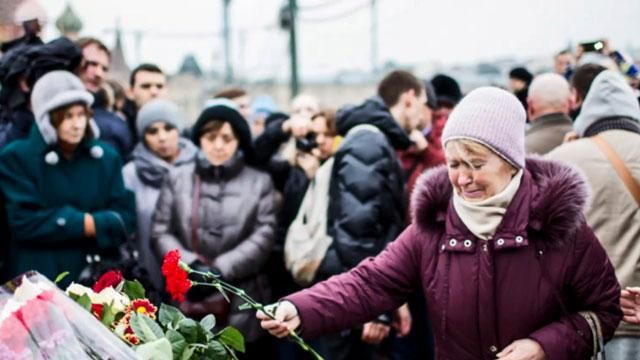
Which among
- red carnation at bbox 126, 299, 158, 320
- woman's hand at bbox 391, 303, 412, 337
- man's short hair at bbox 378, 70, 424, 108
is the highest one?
man's short hair at bbox 378, 70, 424, 108

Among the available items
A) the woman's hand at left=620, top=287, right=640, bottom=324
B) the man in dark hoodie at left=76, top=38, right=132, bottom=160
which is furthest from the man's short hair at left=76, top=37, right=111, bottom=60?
the woman's hand at left=620, top=287, right=640, bottom=324

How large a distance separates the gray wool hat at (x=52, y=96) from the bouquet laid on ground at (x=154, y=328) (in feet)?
8.68

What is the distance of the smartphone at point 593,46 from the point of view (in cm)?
707

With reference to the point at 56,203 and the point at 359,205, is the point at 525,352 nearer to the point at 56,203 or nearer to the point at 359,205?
the point at 359,205

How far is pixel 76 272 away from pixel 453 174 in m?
2.87

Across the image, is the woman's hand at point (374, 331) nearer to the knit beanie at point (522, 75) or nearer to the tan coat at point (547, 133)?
the tan coat at point (547, 133)

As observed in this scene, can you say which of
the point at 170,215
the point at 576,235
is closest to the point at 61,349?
the point at 576,235

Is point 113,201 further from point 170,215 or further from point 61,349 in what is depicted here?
point 61,349

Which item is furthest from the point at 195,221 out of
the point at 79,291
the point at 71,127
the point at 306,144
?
the point at 79,291

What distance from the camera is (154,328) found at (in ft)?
Answer: 10.1

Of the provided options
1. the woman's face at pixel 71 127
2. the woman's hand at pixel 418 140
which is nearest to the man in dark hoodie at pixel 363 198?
the woman's hand at pixel 418 140

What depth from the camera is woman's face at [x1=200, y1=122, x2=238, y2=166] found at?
6.29 m

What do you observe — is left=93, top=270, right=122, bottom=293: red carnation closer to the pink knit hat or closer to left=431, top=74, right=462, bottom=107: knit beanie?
the pink knit hat

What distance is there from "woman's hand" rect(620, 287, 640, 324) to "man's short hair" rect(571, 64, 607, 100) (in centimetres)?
201
